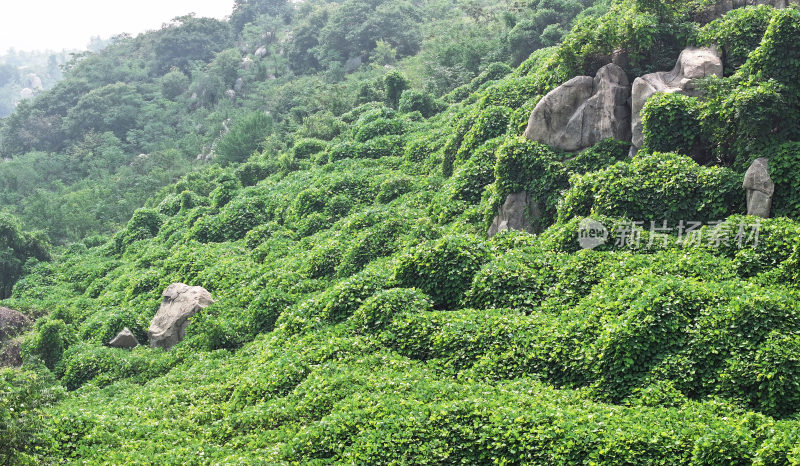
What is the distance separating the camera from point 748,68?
41.3ft

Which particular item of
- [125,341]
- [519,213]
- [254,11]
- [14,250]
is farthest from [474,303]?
[254,11]

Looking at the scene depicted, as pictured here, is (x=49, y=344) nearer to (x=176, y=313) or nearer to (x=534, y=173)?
(x=176, y=313)

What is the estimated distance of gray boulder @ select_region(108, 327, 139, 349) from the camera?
1636cm

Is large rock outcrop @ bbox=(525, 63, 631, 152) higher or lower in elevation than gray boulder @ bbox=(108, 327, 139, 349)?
higher

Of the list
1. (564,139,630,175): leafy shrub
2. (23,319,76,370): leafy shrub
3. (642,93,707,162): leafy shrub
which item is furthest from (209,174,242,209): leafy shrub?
(642,93,707,162): leafy shrub

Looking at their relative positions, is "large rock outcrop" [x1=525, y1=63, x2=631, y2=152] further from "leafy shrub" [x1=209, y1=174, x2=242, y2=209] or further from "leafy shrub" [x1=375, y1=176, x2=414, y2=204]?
"leafy shrub" [x1=209, y1=174, x2=242, y2=209]

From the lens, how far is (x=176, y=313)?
16469mm

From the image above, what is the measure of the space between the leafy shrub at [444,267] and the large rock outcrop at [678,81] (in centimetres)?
404

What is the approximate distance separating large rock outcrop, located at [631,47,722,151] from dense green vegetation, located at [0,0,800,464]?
1.35 ft

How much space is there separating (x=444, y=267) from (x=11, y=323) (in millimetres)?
13039

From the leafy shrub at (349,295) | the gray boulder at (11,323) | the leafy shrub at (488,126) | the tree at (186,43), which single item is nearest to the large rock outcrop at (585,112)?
the leafy shrub at (488,126)

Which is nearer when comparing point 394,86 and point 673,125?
point 673,125

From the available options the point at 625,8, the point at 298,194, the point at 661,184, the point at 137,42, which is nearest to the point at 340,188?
the point at 298,194

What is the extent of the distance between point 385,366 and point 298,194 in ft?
36.5
